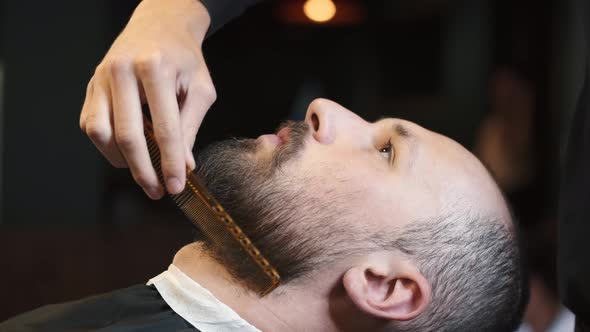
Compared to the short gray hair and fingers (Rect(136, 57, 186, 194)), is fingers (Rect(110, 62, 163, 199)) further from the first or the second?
the short gray hair

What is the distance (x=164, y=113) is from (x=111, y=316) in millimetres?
522

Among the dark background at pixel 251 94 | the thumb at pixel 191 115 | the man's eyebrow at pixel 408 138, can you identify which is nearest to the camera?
the thumb at pixel 191 115

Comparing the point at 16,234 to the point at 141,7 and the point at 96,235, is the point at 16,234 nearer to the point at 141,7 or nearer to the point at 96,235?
the point at 96,235

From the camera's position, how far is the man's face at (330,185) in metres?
1.49

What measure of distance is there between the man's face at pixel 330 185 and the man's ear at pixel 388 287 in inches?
1.8

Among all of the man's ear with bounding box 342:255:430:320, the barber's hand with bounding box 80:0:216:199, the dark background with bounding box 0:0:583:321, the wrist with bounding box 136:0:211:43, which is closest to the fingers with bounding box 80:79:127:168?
the barber's hand with bounding box 80:0:216:199

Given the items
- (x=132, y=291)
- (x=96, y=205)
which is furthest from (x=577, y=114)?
(x=96, y=205)

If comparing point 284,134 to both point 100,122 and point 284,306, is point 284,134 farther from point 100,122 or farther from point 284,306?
point 100,122

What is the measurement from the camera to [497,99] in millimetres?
4207

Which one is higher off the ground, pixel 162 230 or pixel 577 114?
pixel 577 114

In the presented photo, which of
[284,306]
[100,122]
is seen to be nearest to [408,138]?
[284,306]

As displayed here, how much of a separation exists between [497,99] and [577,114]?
8.59 feet

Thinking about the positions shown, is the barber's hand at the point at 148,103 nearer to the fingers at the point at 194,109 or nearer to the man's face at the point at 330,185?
the fingers at the point at 194,109

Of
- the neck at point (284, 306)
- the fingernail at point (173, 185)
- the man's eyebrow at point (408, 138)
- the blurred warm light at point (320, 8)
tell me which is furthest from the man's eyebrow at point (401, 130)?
the blurred warm light at point (320, 8)
